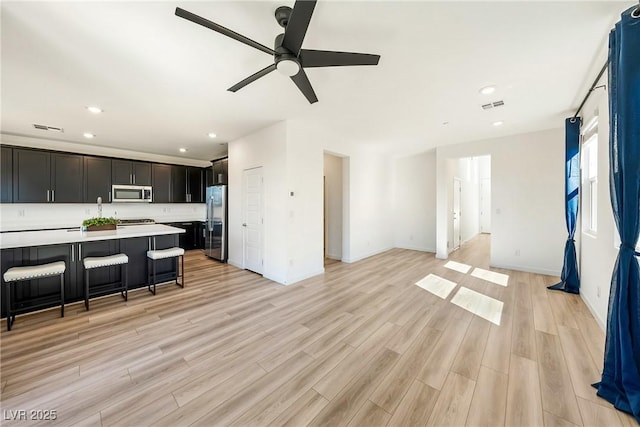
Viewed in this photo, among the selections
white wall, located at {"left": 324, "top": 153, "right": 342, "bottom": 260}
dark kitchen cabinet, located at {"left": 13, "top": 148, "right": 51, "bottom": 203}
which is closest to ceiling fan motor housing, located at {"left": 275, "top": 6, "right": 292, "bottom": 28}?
white wall, located at {"left": 324, "top": 153, "right": 342, "bottom": 260}

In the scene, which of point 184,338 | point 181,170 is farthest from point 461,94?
point 181,170

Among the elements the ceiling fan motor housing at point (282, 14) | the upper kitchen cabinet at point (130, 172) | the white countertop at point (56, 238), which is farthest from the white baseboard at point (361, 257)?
the upper kitchen cabinet at point (130, 172)

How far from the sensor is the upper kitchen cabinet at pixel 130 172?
18.5ft

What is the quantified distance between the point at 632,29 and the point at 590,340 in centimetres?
266

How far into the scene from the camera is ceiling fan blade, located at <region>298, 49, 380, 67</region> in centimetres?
177

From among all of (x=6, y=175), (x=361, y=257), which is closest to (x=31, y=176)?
(x=6, y=175)

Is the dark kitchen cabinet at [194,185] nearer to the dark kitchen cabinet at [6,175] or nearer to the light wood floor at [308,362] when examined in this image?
the dark kitchen cabinet at [6,175]

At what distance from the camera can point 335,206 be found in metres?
5.74

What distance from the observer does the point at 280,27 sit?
6.18ft

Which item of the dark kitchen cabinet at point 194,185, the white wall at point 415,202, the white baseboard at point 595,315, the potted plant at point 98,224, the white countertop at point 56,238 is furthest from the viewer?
the dark kitchen cabinet at point 194,185

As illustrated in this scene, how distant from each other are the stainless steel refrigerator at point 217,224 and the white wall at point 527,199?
222 inches

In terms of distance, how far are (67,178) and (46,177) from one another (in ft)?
0.96

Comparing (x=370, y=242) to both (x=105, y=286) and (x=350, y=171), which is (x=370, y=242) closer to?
(x=350, y=171)

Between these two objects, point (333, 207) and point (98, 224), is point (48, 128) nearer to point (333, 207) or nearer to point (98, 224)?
point (98, 224)
